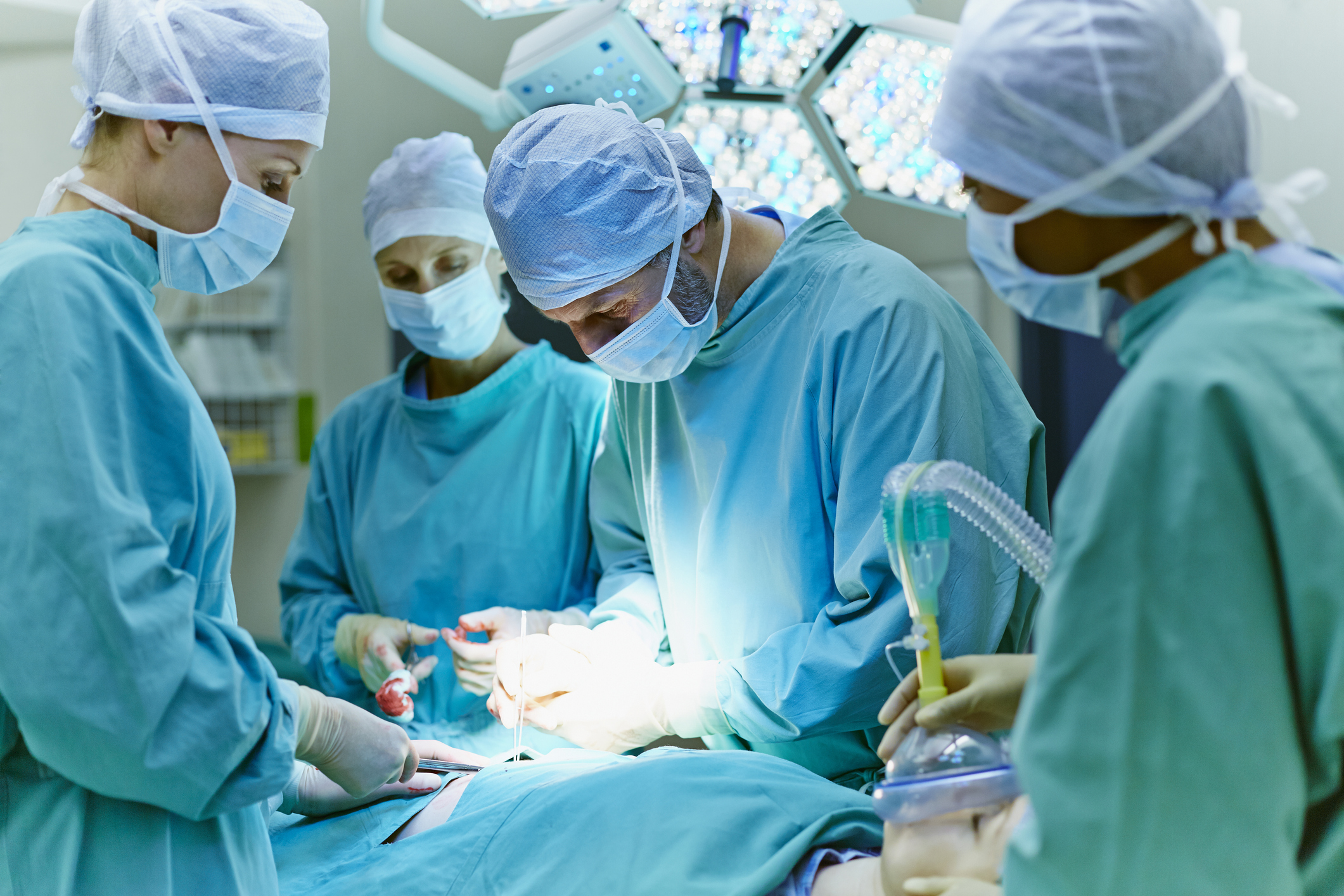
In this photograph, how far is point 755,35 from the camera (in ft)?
7.78

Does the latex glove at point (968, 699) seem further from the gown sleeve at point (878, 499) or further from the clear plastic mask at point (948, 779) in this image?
the gown sleeve at point (878, 499)

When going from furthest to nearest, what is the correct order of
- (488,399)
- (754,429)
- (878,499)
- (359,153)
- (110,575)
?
(359,153), (488,399), (754,429), (878,499), (110,575)

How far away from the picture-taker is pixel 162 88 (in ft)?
4.34

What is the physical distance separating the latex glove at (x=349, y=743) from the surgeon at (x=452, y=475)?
2.56 ft

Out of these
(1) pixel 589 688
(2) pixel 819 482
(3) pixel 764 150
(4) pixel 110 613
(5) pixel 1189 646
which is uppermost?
(3) pixel 764 150

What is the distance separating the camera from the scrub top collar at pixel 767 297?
1.85m

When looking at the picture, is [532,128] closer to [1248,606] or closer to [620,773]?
[620,773]

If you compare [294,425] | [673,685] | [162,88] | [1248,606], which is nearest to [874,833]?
[673,685]

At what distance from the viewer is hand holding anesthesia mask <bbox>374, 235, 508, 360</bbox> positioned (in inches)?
92.9

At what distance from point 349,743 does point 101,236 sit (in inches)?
27.8

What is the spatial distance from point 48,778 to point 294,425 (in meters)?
3.48

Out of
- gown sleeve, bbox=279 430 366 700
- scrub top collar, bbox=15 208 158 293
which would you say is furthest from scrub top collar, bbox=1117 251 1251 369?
gown sleeve, bbox=279 430 366 700

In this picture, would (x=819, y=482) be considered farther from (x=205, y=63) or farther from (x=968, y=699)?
(x=205, y=63)

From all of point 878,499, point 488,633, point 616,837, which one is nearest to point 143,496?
point 616,837
